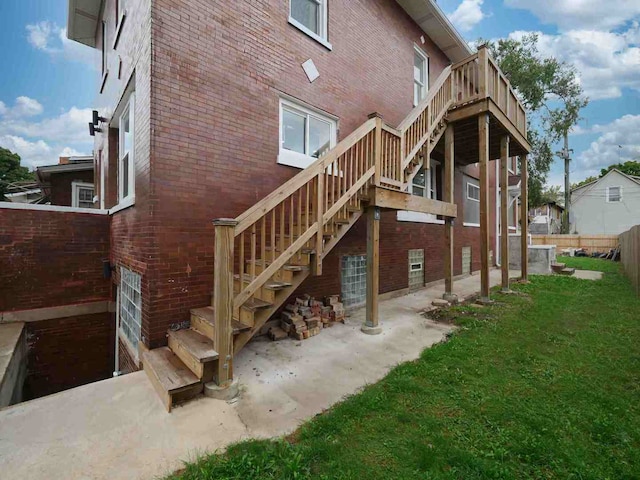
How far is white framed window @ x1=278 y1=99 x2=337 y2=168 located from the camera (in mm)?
5543

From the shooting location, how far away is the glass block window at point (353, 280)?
6625 millimetres

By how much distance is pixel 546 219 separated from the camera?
36.4 metres

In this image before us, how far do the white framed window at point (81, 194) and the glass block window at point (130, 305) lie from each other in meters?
8.28

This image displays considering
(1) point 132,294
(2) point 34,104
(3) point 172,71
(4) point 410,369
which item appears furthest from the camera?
(2) point 34,104

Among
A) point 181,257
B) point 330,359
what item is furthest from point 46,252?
point 330,359

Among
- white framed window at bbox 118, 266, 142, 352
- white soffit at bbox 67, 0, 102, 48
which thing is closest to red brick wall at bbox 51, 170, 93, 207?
white soffit at bbox 67, 0, 102, 48

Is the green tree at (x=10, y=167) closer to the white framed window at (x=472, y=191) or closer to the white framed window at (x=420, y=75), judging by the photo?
the white framed window at (x=420, y=75)

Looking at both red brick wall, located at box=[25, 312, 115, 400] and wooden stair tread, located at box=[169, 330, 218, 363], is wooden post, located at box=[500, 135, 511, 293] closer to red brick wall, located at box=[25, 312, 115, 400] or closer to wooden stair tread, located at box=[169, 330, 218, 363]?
wooden stair tread, located at box=[169, 330, 218, 363]

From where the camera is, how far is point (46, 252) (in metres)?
5.33

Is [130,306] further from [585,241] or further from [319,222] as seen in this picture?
[585,241]

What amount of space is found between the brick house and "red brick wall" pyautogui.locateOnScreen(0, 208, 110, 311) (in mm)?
383

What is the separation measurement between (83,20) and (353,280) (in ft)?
35.2

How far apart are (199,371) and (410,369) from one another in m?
2.50

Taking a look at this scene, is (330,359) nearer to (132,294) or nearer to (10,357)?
(132,294)
